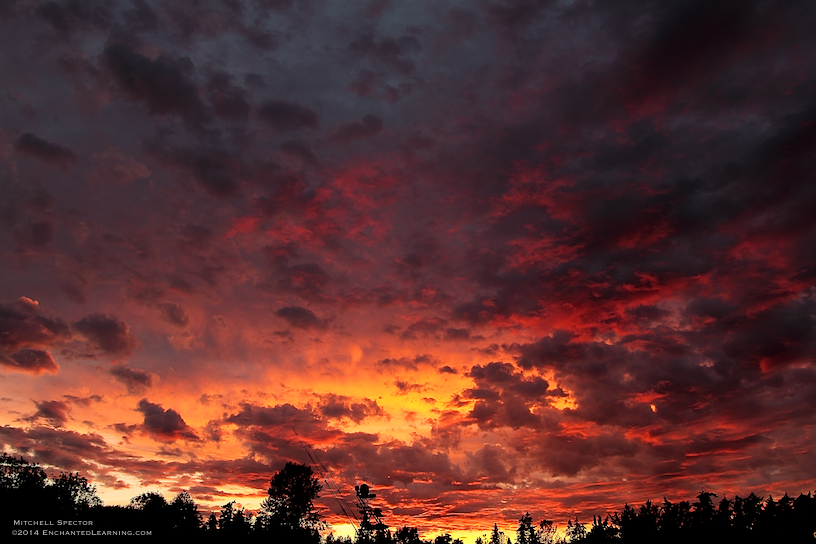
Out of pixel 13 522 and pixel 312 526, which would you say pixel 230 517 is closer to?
pixel 312 526

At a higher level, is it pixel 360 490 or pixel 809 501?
pixel 360 490

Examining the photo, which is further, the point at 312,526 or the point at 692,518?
the point at 692,518

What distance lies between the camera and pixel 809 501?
84062 millimetres

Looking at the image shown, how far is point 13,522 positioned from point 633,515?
120 metres

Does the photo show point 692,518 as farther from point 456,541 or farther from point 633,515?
point 456,541

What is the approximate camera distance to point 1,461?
90.1 m

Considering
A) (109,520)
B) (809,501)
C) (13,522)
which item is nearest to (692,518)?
(809,501)

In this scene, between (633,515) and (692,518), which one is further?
(633,515)

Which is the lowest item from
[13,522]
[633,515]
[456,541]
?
[456,541]

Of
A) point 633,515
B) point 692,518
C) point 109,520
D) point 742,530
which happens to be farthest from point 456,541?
point 109,520

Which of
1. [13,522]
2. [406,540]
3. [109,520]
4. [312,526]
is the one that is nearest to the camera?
[13,522]

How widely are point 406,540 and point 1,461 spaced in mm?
103110

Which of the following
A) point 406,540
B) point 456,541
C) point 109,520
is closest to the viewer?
point 109,520

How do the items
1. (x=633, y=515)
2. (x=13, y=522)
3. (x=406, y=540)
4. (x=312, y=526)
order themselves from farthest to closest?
(x=406, y=540) → (x=633, y=515) → (x=312, y=526) → (x=13, y=522)
